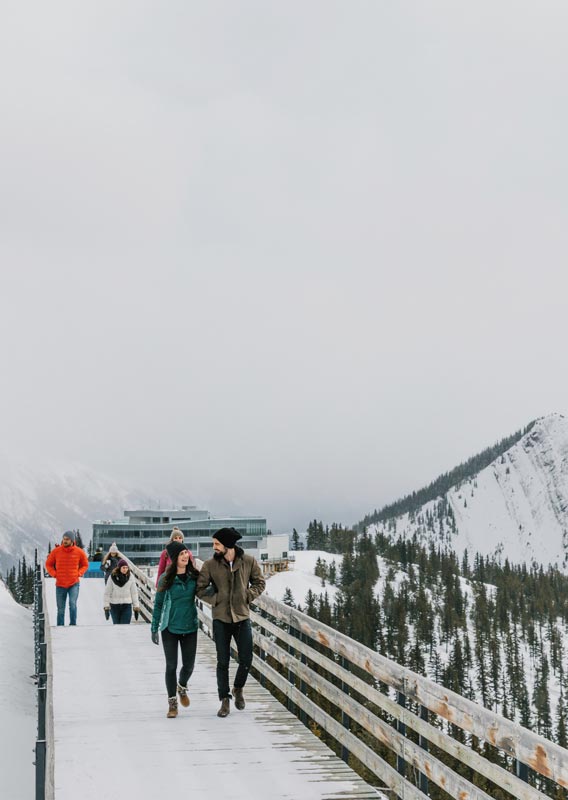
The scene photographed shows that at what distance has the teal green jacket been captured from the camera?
10.7 meters

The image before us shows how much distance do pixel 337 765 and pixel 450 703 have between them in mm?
2776

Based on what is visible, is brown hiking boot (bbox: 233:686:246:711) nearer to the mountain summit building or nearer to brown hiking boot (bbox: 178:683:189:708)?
brown hiking boot (bbox: 178:683:189:708)

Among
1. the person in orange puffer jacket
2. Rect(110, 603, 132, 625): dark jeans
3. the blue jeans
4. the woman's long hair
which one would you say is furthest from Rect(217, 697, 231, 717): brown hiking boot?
Rect(110, 603, 132, 625): dark jeans

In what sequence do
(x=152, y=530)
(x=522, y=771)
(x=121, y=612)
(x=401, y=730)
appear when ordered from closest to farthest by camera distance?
(x=522, y=771), (x=401, y=730), (x=121, y=612), (x=152, y=530)

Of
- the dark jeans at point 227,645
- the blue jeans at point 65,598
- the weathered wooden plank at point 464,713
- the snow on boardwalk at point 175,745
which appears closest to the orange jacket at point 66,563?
the blue jeans at point 65,598

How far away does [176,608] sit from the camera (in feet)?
35.3

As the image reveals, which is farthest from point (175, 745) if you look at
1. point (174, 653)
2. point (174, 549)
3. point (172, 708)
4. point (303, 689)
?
point (174, 549)

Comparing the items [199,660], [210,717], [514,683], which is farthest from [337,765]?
[514,683]

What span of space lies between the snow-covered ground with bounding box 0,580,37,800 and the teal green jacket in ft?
20.7

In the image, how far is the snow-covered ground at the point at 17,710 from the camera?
15.5 m

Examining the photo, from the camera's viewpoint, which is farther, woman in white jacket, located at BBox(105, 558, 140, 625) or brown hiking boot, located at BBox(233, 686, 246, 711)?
woman in white jacket, located at BBox(105, 558, 140, 625)

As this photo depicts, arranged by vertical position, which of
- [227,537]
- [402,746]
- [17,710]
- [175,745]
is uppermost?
[227,537]

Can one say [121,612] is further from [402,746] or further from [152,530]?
[152,530]

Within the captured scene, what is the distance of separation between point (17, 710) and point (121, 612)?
305 centimetres
